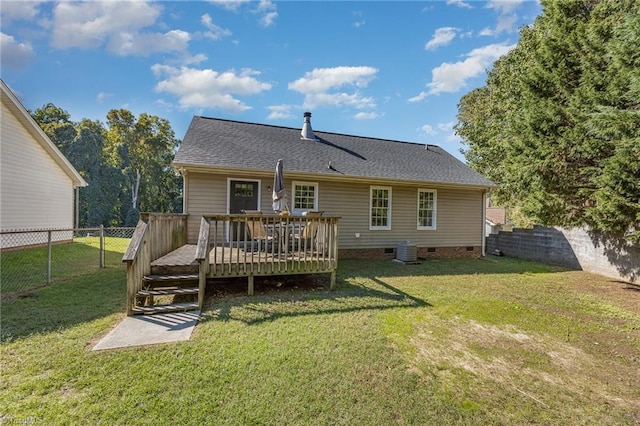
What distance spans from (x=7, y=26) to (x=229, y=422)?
42.8 ft

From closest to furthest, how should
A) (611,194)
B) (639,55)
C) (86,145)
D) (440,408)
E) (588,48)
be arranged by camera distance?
(440,408) < (639,55) < (611,194) < (588,48) < (86,145)

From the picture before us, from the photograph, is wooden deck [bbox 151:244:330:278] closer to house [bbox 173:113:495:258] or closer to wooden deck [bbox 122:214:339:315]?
wooden deck [bbox 122:214:339:315]

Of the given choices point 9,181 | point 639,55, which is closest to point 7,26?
point 9,181

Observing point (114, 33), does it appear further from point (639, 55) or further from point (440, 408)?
point (639, 55)

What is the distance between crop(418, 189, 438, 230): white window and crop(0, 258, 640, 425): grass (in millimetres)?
5481

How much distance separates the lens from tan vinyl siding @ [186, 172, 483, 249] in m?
8.32

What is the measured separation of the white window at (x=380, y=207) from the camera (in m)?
10.1

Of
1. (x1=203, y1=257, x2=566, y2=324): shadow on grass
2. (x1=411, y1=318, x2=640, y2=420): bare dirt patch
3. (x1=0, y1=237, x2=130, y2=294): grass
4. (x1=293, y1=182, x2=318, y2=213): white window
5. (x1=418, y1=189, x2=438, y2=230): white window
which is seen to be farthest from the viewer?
(x1=418, y1=189, x2=438, y2=230): white window

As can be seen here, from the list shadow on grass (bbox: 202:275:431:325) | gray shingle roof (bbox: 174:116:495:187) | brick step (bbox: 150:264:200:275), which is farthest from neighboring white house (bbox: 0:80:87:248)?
shadow on grass (bbox: 202:275:431:325)

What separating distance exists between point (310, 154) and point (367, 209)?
2.83 meters

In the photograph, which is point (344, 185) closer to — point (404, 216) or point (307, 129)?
point (404, 216)

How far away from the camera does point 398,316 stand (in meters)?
4.43

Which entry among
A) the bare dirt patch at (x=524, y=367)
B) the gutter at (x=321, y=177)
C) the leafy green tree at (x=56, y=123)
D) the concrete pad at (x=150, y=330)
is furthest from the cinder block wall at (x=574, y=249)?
the leafy green tree at (x=56, y=123)

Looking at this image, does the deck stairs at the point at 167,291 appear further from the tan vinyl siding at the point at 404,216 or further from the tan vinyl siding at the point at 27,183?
the tan vinyl siding at the point at 27,183
